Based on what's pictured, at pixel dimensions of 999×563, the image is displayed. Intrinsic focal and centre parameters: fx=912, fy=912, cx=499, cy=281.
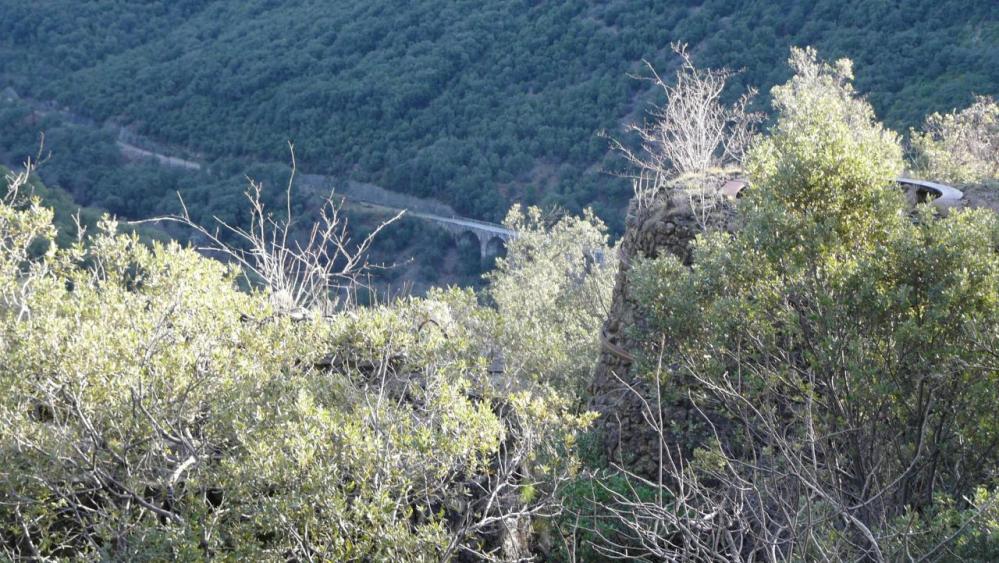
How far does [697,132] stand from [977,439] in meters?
6.58

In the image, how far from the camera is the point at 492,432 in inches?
165

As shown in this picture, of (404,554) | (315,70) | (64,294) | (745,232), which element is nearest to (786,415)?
(745,232)

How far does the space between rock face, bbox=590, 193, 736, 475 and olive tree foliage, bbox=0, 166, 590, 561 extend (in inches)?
106

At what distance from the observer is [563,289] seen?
67.4ft

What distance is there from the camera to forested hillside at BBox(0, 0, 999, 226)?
31891 mm

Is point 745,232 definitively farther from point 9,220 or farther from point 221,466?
point 9,220

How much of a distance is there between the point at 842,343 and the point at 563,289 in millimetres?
15538

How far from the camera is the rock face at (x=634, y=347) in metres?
7.99

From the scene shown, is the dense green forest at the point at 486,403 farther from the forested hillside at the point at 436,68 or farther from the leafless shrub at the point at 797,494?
the forested hillside at the point at 436,68

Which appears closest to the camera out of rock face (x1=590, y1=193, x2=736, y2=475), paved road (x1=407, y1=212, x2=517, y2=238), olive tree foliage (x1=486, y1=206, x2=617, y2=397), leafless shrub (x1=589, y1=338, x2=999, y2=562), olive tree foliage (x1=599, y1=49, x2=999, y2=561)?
leafless shrub (x1=589, y1=338, x2=999, y2=562)

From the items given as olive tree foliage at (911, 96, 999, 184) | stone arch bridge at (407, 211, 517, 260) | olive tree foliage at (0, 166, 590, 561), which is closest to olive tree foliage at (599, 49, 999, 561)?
olive tree foliage at (0, 166, 590, 561)

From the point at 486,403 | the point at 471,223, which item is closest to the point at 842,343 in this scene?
the point at 486,403

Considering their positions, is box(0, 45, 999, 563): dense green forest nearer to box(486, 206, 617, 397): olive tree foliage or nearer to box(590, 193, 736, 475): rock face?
box(590, 193, 736, 475): rock face

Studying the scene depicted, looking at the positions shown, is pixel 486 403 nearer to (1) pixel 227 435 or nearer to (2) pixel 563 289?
(1) pixel 227 435
